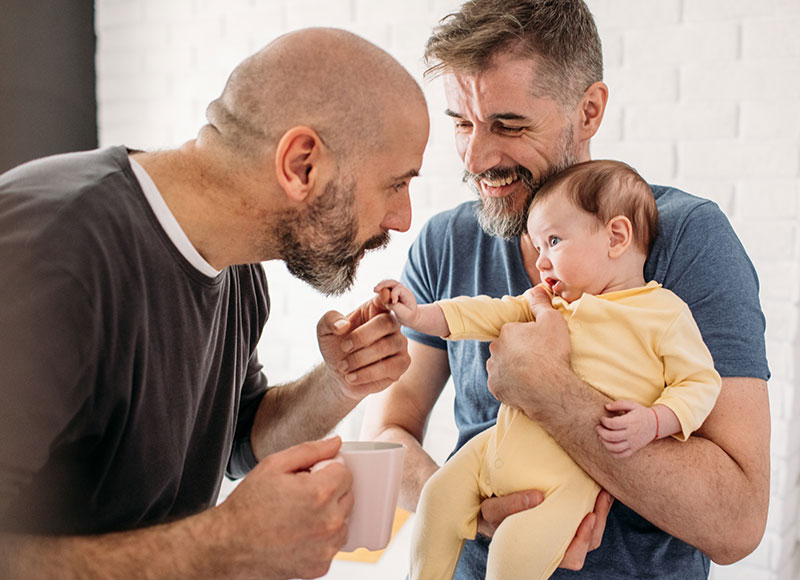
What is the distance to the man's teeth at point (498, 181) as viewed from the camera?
141cm

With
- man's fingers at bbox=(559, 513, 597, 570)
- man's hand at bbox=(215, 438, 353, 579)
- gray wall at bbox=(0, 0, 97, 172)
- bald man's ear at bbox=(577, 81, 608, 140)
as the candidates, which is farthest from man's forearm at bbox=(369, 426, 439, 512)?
gray wall at bbox=(0, 0, 97, 172)

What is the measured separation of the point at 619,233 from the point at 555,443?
374mm

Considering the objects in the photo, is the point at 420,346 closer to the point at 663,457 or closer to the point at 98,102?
the point at 663,457

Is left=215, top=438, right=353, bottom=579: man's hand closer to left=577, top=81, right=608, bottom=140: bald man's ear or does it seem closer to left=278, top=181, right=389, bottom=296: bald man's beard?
left=278, top=181, right=389, bottom=296: bald man's beard

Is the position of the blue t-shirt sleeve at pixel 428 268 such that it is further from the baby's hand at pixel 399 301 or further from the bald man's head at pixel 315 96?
the bald man's head at pixel 315 96

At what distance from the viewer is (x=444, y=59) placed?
1377 mm

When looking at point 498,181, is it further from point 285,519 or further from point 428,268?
point 285,519

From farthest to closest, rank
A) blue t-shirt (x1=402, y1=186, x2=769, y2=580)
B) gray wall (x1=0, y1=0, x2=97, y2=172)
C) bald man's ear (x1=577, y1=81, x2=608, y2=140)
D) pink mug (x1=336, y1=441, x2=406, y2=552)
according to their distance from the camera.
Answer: gray wall (x1=0, y1=0, x2=97, y2=172) < bald man's ear (x1=577, y1=81, x2=608, y2=140) < blue t-shirt (x1=402, y1=186, x2=769, y2=580) < pink mug (x1=336, y1=441, x2=406, y2=552)

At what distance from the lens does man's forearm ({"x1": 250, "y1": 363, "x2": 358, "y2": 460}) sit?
1.33 m

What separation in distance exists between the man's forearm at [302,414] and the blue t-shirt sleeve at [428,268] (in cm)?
26

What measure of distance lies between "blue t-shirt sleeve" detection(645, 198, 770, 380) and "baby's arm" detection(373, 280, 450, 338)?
39cm

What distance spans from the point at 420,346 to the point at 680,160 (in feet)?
3.42

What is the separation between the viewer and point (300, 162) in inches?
41.2

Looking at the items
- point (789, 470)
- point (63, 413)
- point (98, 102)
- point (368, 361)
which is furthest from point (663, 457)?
point (98, 102)
